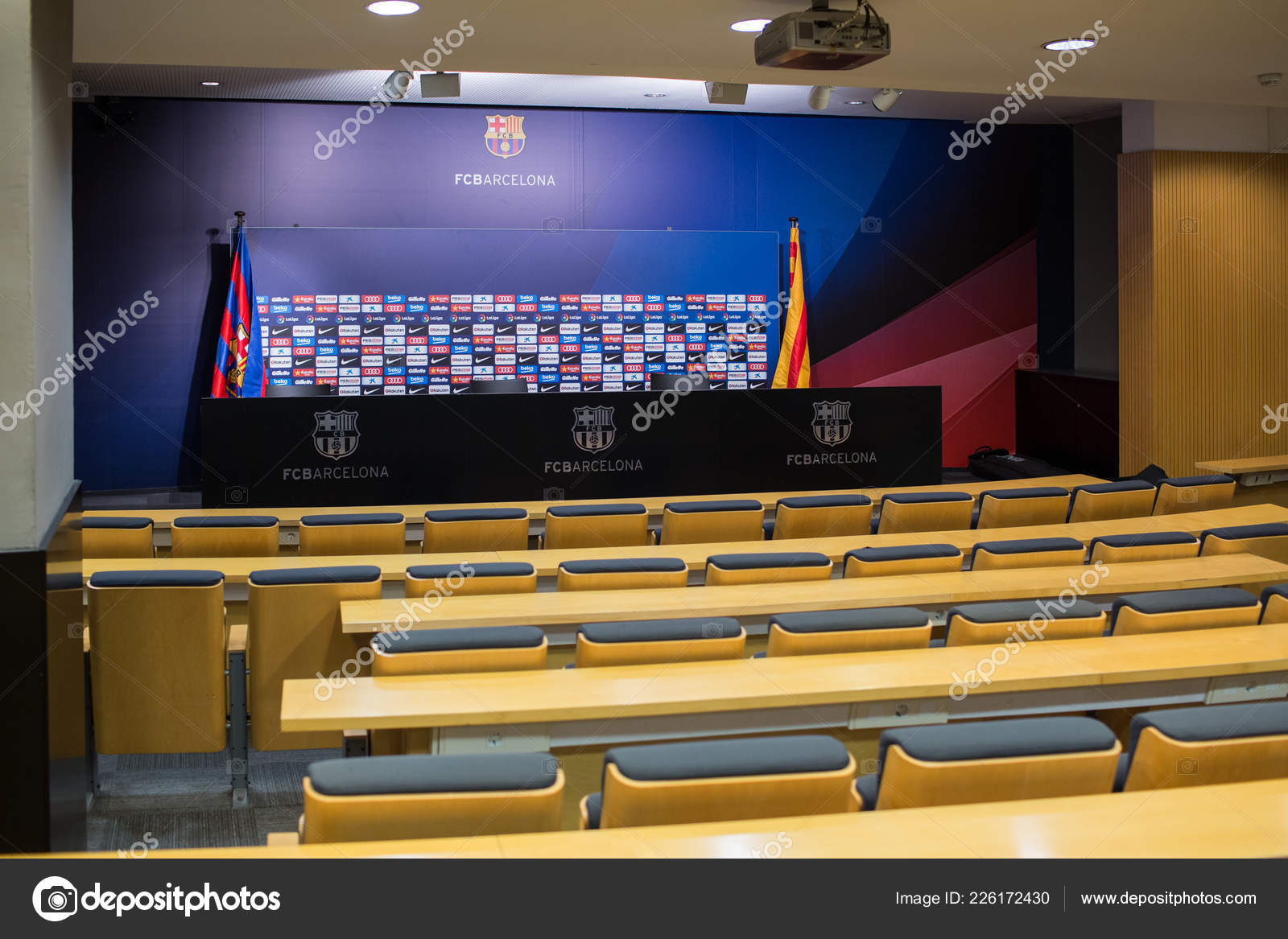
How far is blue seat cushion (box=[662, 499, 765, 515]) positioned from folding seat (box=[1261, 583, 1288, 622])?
2420 millimetres

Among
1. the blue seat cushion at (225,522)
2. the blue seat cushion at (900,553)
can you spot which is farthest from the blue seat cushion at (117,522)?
the blue seat cushion at (900,553)

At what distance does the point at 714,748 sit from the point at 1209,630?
212cm

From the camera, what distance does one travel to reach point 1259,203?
10906 mm

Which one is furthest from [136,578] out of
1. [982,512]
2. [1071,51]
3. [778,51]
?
[1071,51]

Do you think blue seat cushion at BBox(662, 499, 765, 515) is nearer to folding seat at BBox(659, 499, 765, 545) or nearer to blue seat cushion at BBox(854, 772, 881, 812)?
folding seat at BBox(659, 499, 765, 545)

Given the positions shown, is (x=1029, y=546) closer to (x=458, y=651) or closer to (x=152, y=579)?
(x=458, y=651)

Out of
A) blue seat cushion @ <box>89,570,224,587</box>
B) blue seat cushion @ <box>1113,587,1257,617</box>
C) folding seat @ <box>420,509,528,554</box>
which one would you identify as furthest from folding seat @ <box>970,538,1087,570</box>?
blue seat cushion @ <box>89,570,224,587</box>

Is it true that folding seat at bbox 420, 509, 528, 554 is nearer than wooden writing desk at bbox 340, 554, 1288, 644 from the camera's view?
No

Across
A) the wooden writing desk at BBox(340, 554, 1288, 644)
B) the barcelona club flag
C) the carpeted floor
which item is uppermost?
the barcelona club flag

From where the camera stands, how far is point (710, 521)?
6090mm

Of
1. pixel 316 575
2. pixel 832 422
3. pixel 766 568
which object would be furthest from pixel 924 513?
pixel 316 575

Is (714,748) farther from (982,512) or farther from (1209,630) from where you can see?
(982,512)

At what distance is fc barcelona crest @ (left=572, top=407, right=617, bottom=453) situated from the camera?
7770 millimetres
